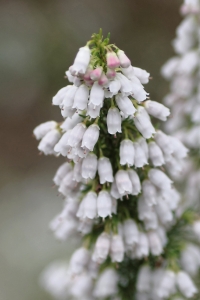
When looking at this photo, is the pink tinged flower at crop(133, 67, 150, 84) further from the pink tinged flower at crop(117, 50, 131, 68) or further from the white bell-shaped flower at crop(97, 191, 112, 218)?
the white bell-shaped flower at crop(97, 191, 112, 218)

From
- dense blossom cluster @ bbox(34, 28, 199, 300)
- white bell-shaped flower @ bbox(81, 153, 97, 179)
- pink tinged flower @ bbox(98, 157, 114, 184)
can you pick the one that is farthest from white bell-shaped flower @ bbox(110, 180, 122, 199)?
white bell-shaped flower @ bbox(81, 153, 97, 179)

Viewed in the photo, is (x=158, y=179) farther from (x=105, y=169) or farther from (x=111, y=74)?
(x=111, y=74)

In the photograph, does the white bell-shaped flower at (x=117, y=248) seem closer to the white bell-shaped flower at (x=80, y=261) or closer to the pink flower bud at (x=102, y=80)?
the white bell-shaped flower at (x=80, y=261)

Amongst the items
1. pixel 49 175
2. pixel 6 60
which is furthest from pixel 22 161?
pixel 6 60

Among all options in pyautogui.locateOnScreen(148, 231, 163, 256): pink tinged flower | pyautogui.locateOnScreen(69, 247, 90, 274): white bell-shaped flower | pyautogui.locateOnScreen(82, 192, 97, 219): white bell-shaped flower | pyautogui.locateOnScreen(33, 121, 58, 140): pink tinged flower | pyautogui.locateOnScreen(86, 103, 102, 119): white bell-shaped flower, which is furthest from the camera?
pyautogui.locateOnScreen(69, 247, 90, 274): white bell-shaped flower

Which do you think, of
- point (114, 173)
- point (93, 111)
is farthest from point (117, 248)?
point (93, 111)
